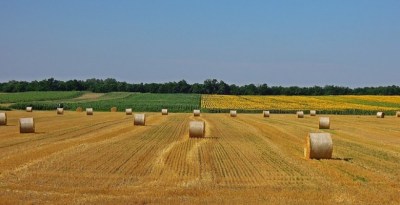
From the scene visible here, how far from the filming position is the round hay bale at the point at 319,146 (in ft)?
68.4

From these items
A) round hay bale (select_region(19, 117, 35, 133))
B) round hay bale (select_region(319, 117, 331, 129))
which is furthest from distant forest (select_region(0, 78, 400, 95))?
round hay bale (select_region(19, 117, 35, 133))

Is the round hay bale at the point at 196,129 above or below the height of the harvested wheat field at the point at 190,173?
above

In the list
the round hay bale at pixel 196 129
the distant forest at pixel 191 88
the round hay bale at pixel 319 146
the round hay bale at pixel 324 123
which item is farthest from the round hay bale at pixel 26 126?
the distant forest at pixel 191 88

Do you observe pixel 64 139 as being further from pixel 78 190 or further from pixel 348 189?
pixel 348 189

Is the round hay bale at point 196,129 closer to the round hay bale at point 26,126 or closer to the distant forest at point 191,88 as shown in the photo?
the round hay bale at point 26,126

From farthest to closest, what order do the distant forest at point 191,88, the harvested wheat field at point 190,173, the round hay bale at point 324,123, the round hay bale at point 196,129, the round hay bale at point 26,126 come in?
1. the distant forest at point 191,88
2. the round hay bale at point 324,123
3. the round hay bale at point 26,126
4. the round hay bale at point 196,129
5. the harvested wheat field at point 190,173

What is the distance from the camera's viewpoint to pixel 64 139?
1124 inches

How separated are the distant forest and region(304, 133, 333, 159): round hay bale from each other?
126m

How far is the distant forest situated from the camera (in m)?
147

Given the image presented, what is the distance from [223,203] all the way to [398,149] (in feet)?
51.1

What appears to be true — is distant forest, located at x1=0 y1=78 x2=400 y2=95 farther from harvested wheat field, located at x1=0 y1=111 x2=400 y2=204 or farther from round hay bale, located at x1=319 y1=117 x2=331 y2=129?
harvested wheat field, located at x1=0 y1=111 x2=400 y2=204

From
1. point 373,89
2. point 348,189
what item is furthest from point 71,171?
point 373,89

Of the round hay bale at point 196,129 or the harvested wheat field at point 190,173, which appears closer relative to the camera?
the harvested wheat field at point 190,173

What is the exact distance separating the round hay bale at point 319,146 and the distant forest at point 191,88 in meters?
126
